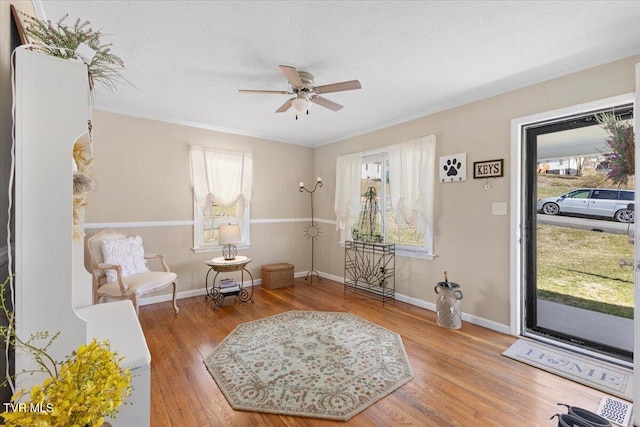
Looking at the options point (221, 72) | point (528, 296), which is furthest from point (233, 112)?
→ point (528, 296)

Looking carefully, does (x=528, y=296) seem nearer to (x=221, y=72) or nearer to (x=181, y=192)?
(x=221, y=72)

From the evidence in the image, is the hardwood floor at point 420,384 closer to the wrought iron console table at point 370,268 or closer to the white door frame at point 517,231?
the white door frame at point 517,231

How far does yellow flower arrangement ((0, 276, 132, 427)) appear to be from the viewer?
2.20 feet

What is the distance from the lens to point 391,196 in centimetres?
400

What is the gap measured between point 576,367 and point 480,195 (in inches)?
66.9

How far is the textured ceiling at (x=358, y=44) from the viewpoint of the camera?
5.87ft

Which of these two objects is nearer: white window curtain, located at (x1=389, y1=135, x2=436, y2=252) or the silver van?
the silver van

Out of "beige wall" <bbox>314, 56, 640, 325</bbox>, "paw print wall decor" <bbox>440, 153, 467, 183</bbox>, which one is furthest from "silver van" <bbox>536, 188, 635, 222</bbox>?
"paw print wall decor" <bbox>440, 153, 467, 183</bbox>

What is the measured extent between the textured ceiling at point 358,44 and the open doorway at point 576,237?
0.58 metres

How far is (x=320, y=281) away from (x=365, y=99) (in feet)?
10.3

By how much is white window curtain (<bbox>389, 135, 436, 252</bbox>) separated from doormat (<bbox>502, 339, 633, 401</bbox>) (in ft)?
4.56

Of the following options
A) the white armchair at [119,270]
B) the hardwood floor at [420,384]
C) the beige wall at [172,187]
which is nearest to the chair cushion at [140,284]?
the white armchair at [119,270]

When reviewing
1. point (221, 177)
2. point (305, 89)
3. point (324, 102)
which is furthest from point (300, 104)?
point (221, 177)

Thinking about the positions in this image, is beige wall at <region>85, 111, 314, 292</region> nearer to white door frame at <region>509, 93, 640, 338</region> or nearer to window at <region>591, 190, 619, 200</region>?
white door frame at <region>509, 93, 640, 338</region>
